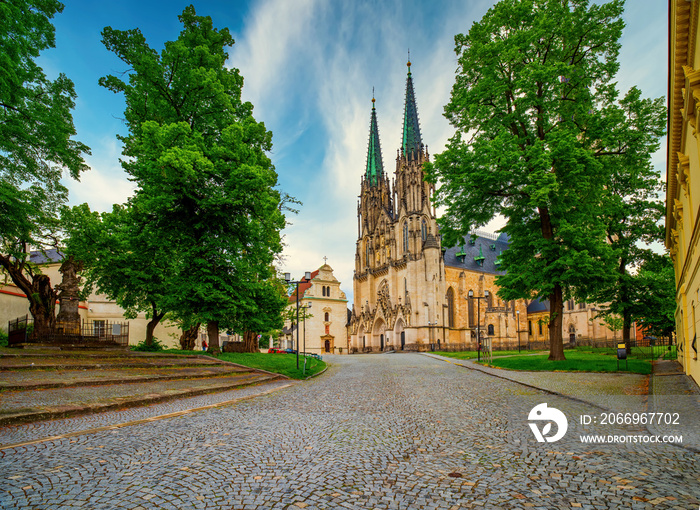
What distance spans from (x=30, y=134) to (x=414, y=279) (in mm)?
46320

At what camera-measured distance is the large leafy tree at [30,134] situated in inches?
495

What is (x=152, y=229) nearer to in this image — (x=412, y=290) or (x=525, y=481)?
(x=525, y=481)

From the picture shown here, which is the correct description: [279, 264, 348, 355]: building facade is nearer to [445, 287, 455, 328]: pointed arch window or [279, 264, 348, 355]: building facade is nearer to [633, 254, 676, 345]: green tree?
[445, 287, 455, 328]: pointed arch window

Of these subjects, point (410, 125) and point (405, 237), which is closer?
point (405, 237)

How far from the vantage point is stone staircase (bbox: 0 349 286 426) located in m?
7.25

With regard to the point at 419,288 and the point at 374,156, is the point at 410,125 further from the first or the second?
the point at 419,288

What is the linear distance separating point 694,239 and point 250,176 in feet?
46.0

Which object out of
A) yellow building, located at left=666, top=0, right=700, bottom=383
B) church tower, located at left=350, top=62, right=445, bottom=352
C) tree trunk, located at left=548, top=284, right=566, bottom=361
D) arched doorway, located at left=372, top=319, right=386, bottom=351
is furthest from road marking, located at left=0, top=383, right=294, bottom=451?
arched doorway, located at left=372, top=319, right=386, bottom=351

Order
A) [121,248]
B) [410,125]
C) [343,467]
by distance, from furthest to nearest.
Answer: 1. [410,125]
2. [121,248]
3. [343,467]

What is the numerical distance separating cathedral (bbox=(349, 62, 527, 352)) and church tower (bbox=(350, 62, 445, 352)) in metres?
0.13

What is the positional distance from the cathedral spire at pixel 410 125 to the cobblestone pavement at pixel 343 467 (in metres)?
57.0

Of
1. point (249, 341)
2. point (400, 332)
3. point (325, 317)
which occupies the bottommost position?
point (400, 332)

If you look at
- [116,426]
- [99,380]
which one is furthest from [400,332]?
[116,426]

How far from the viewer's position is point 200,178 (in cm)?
1642
